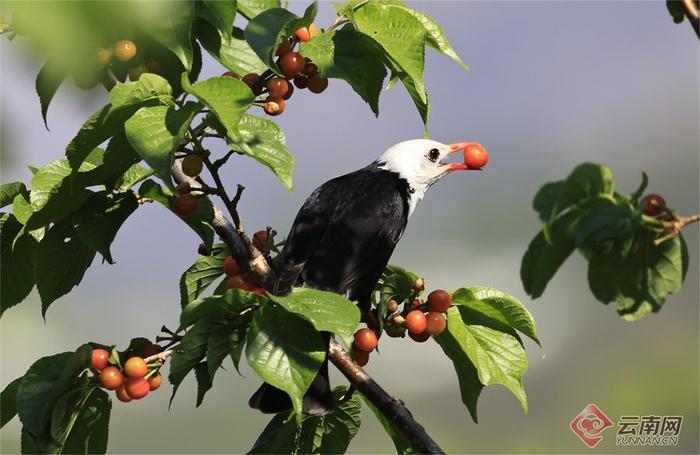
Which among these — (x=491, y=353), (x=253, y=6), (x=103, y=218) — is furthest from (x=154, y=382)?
(x=253, y=6)

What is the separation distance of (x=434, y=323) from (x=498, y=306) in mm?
181

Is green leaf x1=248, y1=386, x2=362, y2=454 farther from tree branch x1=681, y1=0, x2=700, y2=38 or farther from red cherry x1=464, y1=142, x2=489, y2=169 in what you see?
tree branch x1=681, y1=0, x2=700, y2=38

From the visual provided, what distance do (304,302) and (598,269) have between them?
0.63 meters

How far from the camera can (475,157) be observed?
3.09m

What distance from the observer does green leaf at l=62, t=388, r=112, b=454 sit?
225cm

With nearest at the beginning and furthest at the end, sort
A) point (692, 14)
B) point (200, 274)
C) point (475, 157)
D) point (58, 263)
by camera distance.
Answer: point (692, 14) < point (58, 263) < point (200, 274) < point (475, 157)

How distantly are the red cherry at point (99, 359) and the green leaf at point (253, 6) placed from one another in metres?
0.94

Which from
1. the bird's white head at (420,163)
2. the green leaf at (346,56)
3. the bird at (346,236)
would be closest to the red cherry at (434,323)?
the bird at (346,236)

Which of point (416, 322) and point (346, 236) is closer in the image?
point (416, 322)

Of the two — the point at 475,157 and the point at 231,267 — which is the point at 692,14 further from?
the point at 475,157

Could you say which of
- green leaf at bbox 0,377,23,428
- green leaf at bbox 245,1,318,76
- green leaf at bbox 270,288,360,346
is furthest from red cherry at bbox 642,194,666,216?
green leaf at bbox 0,377,23,428

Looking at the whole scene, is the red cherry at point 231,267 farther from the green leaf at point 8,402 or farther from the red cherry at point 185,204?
the green leaf at point 8,402

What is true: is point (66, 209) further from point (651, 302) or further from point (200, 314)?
point (651, 302)

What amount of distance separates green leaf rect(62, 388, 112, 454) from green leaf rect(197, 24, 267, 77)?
0.94 meters
